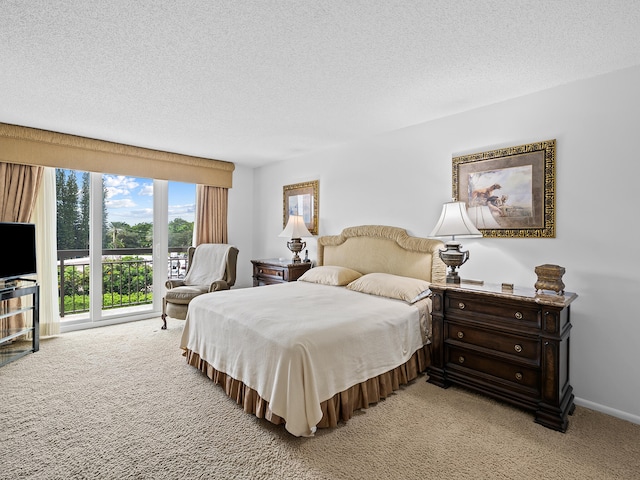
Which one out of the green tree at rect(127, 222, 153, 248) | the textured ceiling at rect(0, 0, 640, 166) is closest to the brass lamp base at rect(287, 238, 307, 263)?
the textured ceiling at rect(0, 0, 640, 166)

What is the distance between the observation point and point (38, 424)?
212cm

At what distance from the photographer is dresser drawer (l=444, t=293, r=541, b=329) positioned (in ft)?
7.33

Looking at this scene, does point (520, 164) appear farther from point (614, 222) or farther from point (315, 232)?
point (315, 232)

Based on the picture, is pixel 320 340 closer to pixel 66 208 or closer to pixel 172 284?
pixel 172 284

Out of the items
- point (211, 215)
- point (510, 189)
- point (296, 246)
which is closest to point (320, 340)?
point (510, 189)

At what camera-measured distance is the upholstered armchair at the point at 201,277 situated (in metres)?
3.97

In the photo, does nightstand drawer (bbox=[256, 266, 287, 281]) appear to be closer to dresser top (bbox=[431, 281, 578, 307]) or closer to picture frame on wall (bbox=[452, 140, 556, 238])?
dresser top (bbox=[431, 281, 578, 307])

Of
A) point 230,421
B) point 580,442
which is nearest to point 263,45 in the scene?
point 230,421

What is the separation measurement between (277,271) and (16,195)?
10.1ft

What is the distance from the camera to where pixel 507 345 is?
7.70 ft

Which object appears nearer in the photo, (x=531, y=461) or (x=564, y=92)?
(x=531, y=461)

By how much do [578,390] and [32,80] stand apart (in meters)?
4.78

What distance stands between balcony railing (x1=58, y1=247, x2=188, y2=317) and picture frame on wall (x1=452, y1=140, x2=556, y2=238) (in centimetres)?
417

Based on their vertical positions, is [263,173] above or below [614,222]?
above
